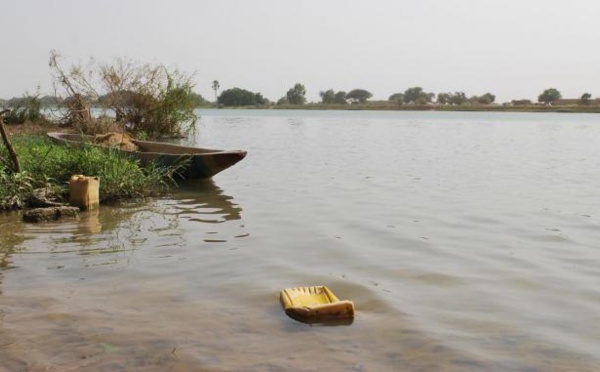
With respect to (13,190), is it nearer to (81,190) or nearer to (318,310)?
(81,190)

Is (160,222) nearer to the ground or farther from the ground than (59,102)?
nearer to the ground

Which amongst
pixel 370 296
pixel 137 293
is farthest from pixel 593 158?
pixel 137 293

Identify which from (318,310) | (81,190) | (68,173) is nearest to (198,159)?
(68,173)

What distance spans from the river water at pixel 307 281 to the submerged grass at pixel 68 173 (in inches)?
13.6

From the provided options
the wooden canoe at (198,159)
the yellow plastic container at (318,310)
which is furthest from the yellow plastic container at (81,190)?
the yellow plastic container at (318,310)

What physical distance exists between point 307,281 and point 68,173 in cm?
473

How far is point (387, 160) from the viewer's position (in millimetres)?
16172

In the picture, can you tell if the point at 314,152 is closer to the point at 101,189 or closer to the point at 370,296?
the point at 101,189

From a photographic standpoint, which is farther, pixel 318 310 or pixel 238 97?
pixel 238 97

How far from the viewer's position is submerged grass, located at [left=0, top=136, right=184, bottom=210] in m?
7.59

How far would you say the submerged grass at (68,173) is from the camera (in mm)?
7586

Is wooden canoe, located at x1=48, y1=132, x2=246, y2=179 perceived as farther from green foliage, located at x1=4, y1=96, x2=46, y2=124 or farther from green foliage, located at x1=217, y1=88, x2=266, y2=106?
green foliage, located at x1=217, y1=88, x2=266, y2=106

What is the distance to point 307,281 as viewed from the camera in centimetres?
513

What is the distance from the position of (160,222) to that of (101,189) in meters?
1.32
